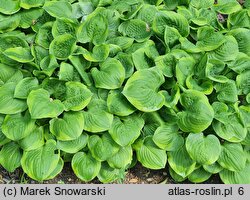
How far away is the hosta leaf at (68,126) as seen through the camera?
4.20 metres

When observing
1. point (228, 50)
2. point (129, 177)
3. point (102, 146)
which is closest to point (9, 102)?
point (102, 146)

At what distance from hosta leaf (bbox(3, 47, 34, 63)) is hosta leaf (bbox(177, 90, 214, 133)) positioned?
1.43 metres

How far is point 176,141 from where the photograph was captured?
4.40m

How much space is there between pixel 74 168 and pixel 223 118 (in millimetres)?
1366

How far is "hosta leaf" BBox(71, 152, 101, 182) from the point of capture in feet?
14.3

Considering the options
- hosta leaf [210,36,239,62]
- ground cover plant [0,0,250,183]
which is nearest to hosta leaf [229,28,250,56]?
ground cover plant [0,0,250,183]

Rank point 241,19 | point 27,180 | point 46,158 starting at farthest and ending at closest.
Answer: point 241,19 → point 27,180 → point 46,158

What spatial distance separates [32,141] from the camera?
431 cm

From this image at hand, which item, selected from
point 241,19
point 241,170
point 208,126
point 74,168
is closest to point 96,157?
point 74,168

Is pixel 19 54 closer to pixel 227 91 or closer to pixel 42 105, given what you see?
pixel 42 105

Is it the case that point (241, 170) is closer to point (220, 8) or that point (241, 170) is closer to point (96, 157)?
point (96, 157)

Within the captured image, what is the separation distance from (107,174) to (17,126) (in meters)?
0.90

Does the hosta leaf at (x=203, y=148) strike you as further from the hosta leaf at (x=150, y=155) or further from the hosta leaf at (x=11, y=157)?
the hosta leaf at (x=11, y=157)

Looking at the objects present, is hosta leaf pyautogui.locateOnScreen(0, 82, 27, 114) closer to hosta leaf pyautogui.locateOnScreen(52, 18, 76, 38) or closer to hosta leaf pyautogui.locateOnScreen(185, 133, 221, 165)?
hosta leaf pyautogui.locateOnScreen(52, 18, 76, 38)
